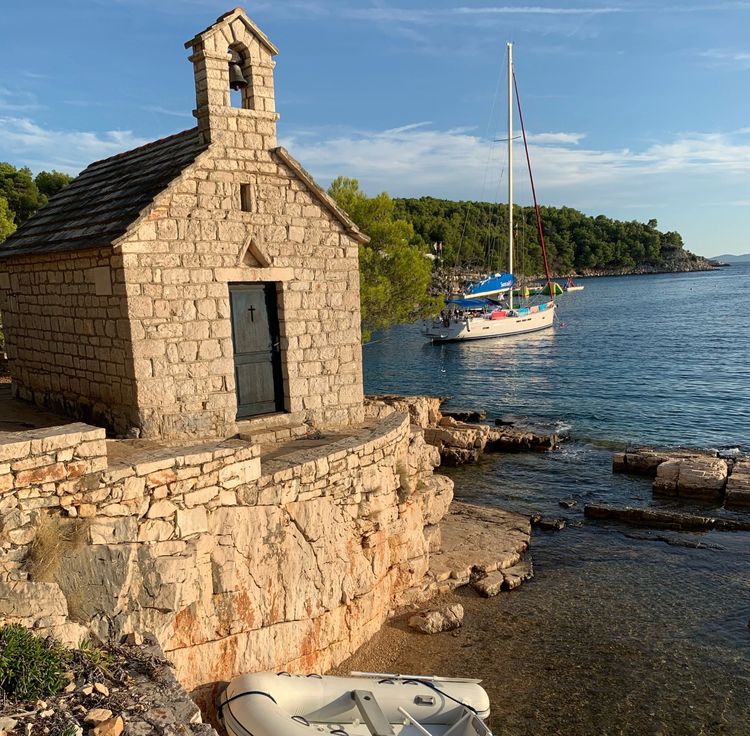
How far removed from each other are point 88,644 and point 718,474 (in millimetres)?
17366

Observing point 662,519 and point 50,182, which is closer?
point 662,519

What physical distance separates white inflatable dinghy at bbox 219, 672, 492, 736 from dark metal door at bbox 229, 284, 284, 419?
450cm

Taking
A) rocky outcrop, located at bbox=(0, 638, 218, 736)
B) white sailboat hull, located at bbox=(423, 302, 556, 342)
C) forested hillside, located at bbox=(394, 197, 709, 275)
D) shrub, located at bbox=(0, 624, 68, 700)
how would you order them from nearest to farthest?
rocky outcrop, located at bbox=(0, 638, 218, 736), shrub, located at bbox=(0, 624, 68, 700), white sailboat hull, located at bbox=(423, 302, 556, 342), forested hillside, located at bbox=(394, 197, 709, 275)

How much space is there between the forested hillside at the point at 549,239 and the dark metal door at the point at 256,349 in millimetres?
80430

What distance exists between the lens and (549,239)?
138 metres

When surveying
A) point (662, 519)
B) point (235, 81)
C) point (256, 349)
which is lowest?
point (662, 519)

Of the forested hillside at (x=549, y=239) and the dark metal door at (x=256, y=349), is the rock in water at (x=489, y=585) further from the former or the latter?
the forested hillside at (x=549, y=239)

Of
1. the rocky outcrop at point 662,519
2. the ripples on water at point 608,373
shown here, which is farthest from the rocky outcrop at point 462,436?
the rocky outcrop at point 662,519

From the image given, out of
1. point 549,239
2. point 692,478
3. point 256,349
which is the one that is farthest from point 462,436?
point 549,239

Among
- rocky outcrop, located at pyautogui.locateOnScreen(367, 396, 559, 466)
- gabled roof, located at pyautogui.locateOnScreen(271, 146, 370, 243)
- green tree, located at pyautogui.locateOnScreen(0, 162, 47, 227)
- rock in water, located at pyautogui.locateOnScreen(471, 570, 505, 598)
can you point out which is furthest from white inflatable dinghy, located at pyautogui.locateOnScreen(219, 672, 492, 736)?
green tree, located at pyautogui.locateOnScreen(0, 162, 47, 227)

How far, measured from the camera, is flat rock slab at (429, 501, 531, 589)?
13.0 metres

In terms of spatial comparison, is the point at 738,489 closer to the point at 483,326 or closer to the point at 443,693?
the point at 443,693

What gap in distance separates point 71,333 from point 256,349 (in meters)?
3.10

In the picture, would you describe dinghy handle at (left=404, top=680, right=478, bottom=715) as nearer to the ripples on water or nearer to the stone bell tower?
the stone bell tower
